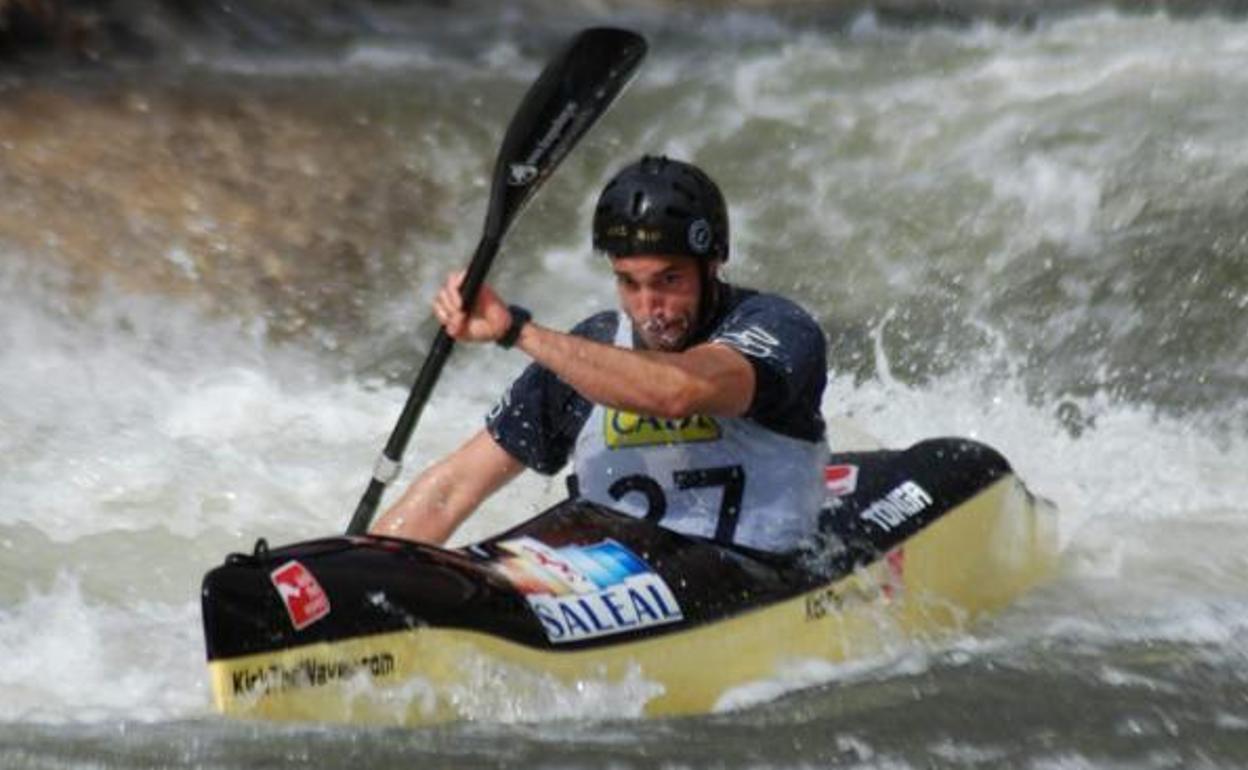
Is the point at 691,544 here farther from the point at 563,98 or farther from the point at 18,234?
the point at 18,234

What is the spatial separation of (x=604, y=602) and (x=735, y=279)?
4565mm

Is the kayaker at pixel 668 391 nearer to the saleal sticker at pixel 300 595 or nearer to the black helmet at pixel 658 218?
the black helmet at pixel 658 218

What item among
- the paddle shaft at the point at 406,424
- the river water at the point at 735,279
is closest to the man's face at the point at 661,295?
the paddle shaft at the point at 406,424

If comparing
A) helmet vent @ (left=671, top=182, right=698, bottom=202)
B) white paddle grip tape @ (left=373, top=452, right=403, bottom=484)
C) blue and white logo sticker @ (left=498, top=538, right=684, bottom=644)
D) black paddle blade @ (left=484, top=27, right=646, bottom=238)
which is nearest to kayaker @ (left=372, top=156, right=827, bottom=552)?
helmet vent @ (left=671, top=182, right=698, bottom=202)

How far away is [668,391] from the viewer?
17.0ft

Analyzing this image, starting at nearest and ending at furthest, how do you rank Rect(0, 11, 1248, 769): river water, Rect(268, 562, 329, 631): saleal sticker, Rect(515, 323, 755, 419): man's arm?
Rect(268, 562, 329, 631): saleal sticker, Rect(515, 323, 755, 419): man's arm, Rect(0, 11, 1248, 769): river water

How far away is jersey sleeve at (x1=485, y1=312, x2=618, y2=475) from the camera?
19.2ft

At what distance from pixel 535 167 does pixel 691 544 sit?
3.16 feet

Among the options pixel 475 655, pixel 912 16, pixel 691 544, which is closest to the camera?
pixel 475 655

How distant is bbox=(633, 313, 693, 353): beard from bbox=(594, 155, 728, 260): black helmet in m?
0.15

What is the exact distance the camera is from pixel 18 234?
9766mm

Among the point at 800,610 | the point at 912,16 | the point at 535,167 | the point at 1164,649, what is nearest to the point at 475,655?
the point at 800,610

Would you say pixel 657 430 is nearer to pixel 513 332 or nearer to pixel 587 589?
pixel 587 589

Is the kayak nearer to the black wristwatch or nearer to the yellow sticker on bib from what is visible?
the yellow sticker on bib
